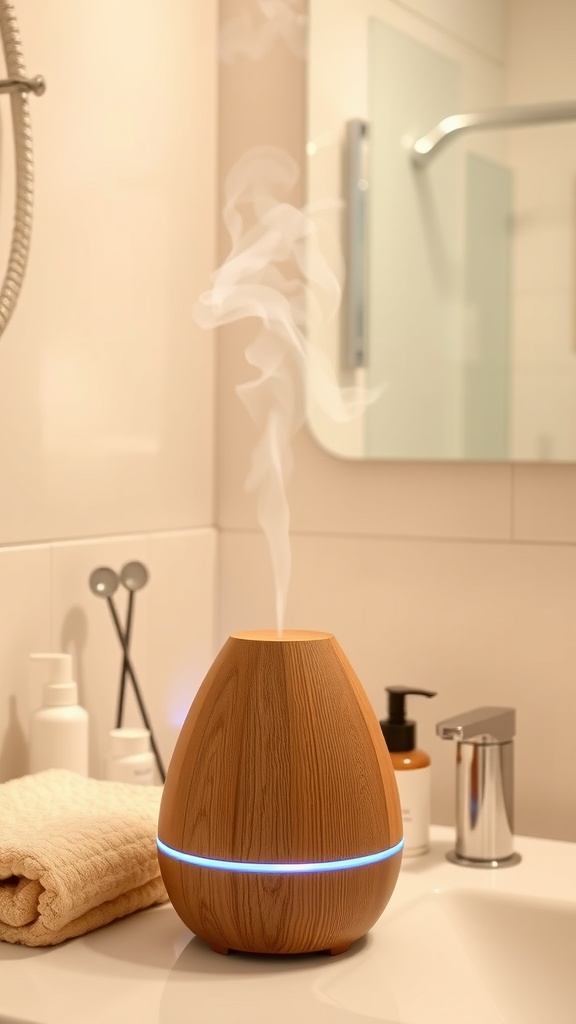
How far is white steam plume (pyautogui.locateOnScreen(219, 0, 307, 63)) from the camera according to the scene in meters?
1.28

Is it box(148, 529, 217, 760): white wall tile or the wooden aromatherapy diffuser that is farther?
box(148, 529, 217, 760): white wall tile

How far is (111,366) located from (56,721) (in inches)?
13.9

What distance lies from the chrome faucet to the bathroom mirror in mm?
283

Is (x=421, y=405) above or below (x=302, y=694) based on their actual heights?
above

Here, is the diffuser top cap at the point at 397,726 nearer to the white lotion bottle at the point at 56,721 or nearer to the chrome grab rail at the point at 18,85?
the white lotion bottle at the point at 56,721

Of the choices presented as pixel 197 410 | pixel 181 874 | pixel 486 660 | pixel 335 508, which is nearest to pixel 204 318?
pixel 197 410

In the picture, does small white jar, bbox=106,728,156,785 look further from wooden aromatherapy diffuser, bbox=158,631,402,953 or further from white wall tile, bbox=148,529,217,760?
wooden aromatherapy diffuser, bbox=158,631,402,953

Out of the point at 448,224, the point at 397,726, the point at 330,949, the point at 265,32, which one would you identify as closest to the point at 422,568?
the point at 397,726

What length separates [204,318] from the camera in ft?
4.29

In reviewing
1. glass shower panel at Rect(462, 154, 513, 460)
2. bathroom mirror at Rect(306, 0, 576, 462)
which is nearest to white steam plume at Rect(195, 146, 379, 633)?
bathroom mirror at Rect(306, 0, 576, 462)

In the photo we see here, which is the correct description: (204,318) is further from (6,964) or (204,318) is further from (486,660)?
(6,964)

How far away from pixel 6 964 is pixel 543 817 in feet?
1.90

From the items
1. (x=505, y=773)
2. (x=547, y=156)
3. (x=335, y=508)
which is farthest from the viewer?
(x=335, y=508)

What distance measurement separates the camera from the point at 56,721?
1.01 m
